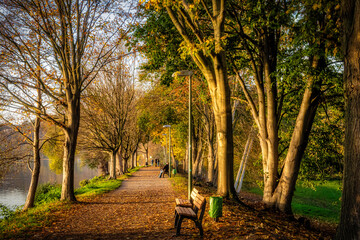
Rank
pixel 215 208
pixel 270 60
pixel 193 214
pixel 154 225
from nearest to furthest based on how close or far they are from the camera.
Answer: pixel 193 214 → pixel 215 208 → pixel 154 225 → pixel 270 60

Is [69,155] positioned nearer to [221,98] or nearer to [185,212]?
[221,98]

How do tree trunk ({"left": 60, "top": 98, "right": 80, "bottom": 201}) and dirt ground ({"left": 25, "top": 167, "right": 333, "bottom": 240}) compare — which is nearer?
dirt ground ({"left": 25, "top": 167, "right": 333, "bottom": 240})

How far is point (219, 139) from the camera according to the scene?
8953 mm

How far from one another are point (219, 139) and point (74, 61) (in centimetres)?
736

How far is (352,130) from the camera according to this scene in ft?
14.7

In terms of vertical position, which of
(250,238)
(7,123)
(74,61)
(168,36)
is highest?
(168,36)

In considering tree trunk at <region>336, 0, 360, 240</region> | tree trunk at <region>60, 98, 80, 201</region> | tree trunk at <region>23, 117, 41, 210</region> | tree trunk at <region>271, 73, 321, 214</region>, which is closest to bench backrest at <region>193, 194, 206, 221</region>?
tree trunk at <region>336, 0, 360, 240</region>

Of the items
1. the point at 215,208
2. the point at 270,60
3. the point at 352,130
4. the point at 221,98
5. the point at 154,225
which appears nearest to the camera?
the point at 352,130

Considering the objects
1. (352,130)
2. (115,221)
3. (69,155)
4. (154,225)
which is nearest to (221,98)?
(154,225)

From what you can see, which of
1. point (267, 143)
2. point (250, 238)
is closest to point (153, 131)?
point (267, 143)

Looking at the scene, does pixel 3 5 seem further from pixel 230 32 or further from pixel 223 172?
pixel 223 172

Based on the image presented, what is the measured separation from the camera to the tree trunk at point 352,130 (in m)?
4.39

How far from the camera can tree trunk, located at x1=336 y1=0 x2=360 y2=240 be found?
173 inches

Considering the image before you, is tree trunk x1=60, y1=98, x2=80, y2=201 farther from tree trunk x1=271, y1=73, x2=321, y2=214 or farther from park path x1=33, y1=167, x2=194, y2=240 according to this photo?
tree trunk x1=271, y1=73, x2=321, y2=214
